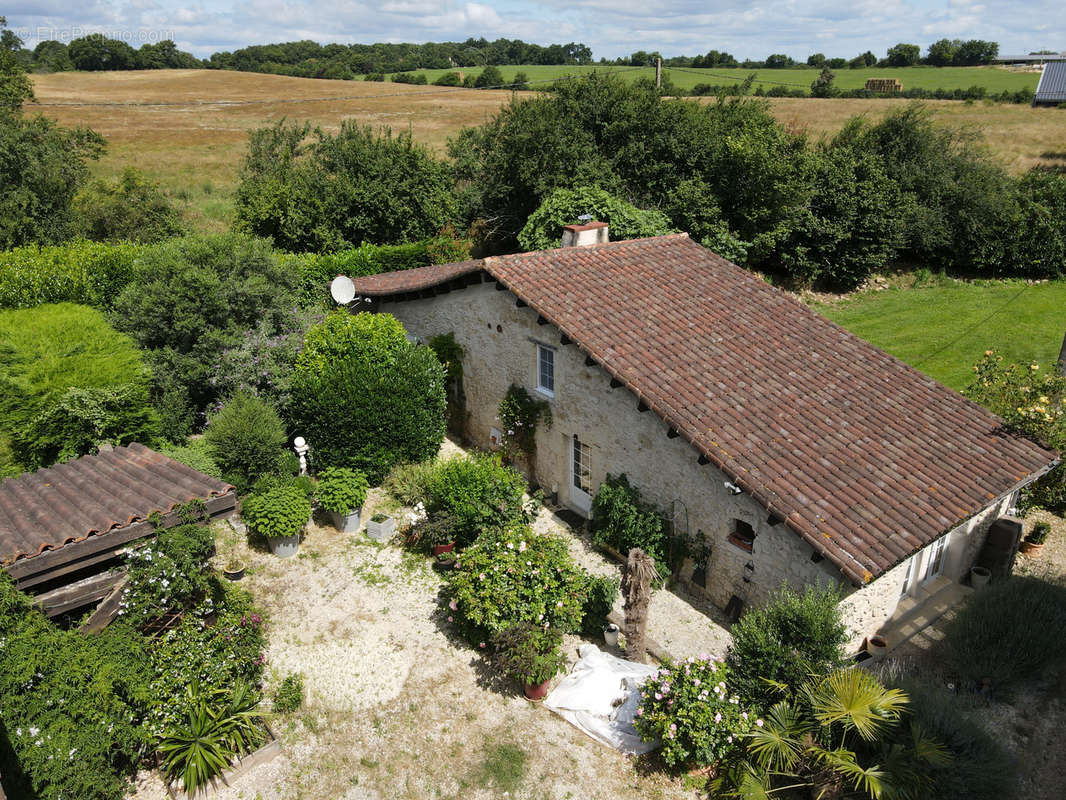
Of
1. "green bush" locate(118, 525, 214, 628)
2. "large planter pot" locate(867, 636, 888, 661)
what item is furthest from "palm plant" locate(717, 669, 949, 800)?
"green bush" locate(118, 525, 214, 628)

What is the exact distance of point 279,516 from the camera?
44.0ft

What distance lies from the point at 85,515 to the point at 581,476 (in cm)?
928

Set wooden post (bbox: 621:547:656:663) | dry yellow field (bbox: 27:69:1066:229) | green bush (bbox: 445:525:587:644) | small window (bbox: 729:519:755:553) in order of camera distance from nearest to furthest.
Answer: wooden post (bbox: 621:547:656:663), green bush (bbox: 445:525:587:644), small window (bbox: 729:519:755:553), dry yellow field (bbox: 27:69:1066:229)

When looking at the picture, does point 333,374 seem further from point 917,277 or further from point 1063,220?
point 1063,220

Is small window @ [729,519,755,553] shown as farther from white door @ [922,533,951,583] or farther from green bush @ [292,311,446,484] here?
green bush @ [292,311,446,484]

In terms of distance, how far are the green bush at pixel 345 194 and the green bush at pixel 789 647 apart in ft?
78.3

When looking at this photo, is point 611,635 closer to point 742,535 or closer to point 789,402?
point 742,535

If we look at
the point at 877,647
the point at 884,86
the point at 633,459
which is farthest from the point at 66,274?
the point at 884,86

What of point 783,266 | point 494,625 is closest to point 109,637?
point 494,625

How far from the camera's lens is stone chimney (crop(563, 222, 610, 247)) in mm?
17547

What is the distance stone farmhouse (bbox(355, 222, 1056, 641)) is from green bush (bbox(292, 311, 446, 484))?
1886mm

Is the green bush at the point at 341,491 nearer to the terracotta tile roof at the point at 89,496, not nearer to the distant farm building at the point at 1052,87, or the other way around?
the terracotta tile roof at the point at 89,496

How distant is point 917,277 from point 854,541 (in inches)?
1122

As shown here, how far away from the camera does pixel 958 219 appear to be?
33.0 meters
